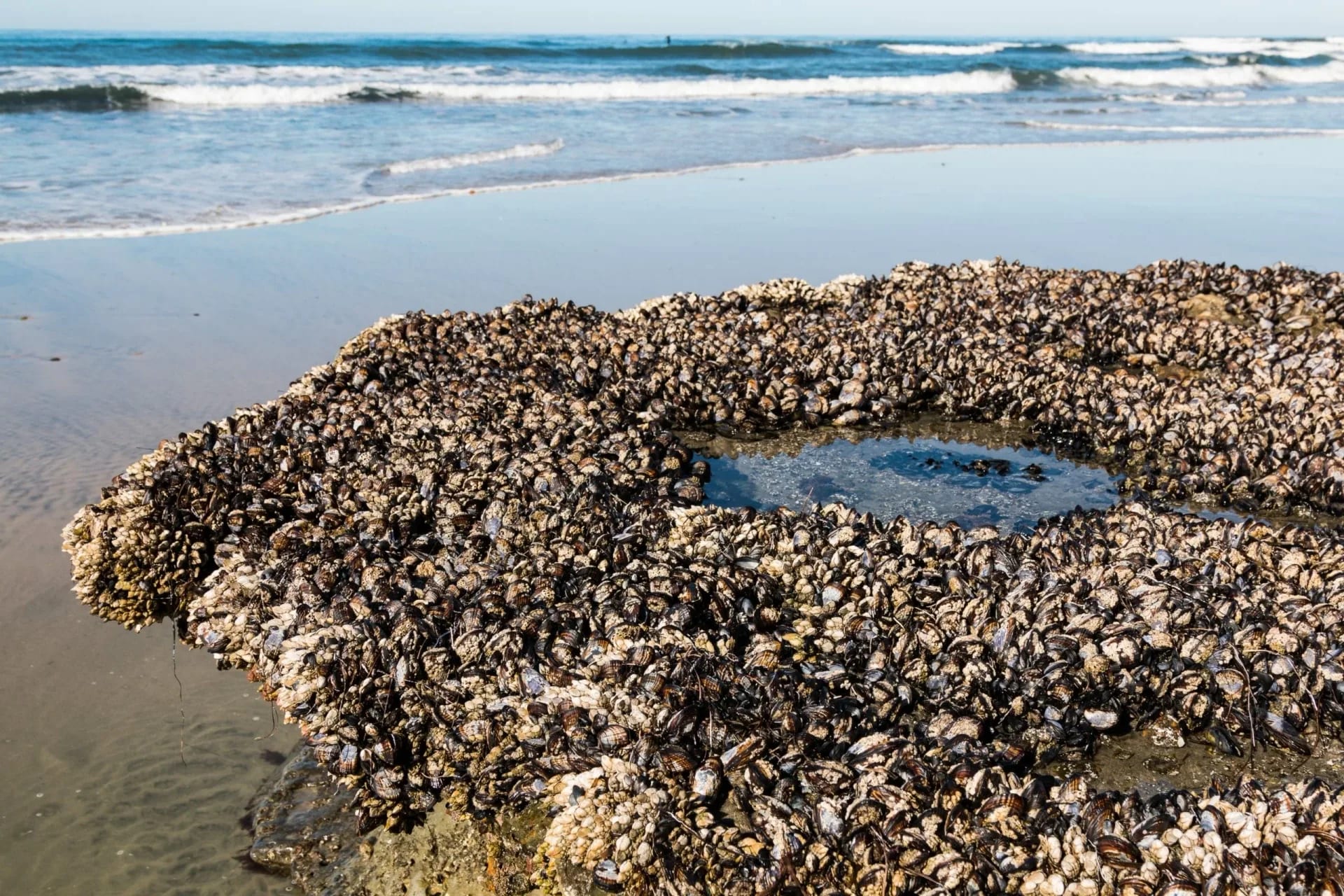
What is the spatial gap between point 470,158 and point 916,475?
41.1ft

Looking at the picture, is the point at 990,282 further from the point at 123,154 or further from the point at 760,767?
the point at 123,154

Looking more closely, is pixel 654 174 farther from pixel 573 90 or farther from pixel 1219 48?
pixel 1219 48

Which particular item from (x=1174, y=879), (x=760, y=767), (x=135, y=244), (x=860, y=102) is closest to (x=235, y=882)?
(x=760, y=767)

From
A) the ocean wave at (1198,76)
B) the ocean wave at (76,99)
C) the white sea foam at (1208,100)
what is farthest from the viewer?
the ocean wave at (1198,76)

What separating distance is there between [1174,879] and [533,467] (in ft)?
11.5

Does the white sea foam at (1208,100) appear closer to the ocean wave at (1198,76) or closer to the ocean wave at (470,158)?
the ocean wave at (1198,76)

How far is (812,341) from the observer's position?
23.5 ft

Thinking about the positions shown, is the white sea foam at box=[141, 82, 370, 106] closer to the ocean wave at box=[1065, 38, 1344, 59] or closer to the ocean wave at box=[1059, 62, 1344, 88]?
the ocean wave at box=[1059, 62, 1344, 88]

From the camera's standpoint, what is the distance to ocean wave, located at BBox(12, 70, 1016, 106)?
24562 millimetres

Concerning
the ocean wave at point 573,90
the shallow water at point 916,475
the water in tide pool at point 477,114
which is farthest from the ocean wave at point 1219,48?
the shallow water at point 916,475

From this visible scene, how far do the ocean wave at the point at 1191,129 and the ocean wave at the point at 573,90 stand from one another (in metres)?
9.83

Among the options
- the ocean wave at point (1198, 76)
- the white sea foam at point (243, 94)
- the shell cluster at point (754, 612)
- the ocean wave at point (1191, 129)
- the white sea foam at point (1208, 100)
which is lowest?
the shell cluster at point (754, 612)

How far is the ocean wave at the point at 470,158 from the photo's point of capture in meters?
15.1

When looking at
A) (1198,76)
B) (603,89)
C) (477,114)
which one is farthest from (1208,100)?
(477,114)
